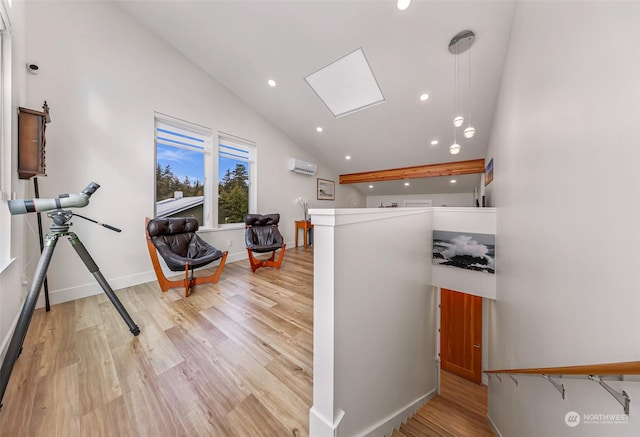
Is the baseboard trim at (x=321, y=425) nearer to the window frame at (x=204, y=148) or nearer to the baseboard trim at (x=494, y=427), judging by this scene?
the baseboard trim at (x=494, y=427)

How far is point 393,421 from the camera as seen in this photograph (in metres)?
1.67

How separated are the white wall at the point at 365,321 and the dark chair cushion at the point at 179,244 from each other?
2195 mm

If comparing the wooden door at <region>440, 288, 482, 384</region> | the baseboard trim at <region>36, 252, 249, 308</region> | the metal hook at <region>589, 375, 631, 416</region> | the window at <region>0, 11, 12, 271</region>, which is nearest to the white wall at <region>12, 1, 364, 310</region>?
the baseboard trim at <region>36, 252, 249, 308</region>

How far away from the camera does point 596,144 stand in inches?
28.0

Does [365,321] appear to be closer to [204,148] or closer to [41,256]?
[41,256]

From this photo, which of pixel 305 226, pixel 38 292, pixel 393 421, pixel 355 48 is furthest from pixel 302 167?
pixel 393 421

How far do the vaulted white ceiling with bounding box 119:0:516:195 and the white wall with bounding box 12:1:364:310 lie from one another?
46cm

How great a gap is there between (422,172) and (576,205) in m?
4.52

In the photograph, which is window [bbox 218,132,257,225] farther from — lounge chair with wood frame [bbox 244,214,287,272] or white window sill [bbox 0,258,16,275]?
white window sill [bbox 0,258,16,275]

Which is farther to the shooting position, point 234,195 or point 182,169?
point 234,195

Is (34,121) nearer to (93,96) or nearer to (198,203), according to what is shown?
(93,96)

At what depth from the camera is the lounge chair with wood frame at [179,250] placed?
2.47 m

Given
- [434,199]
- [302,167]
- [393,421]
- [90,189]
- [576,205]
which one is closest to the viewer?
[576,205]

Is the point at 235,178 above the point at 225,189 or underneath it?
above
